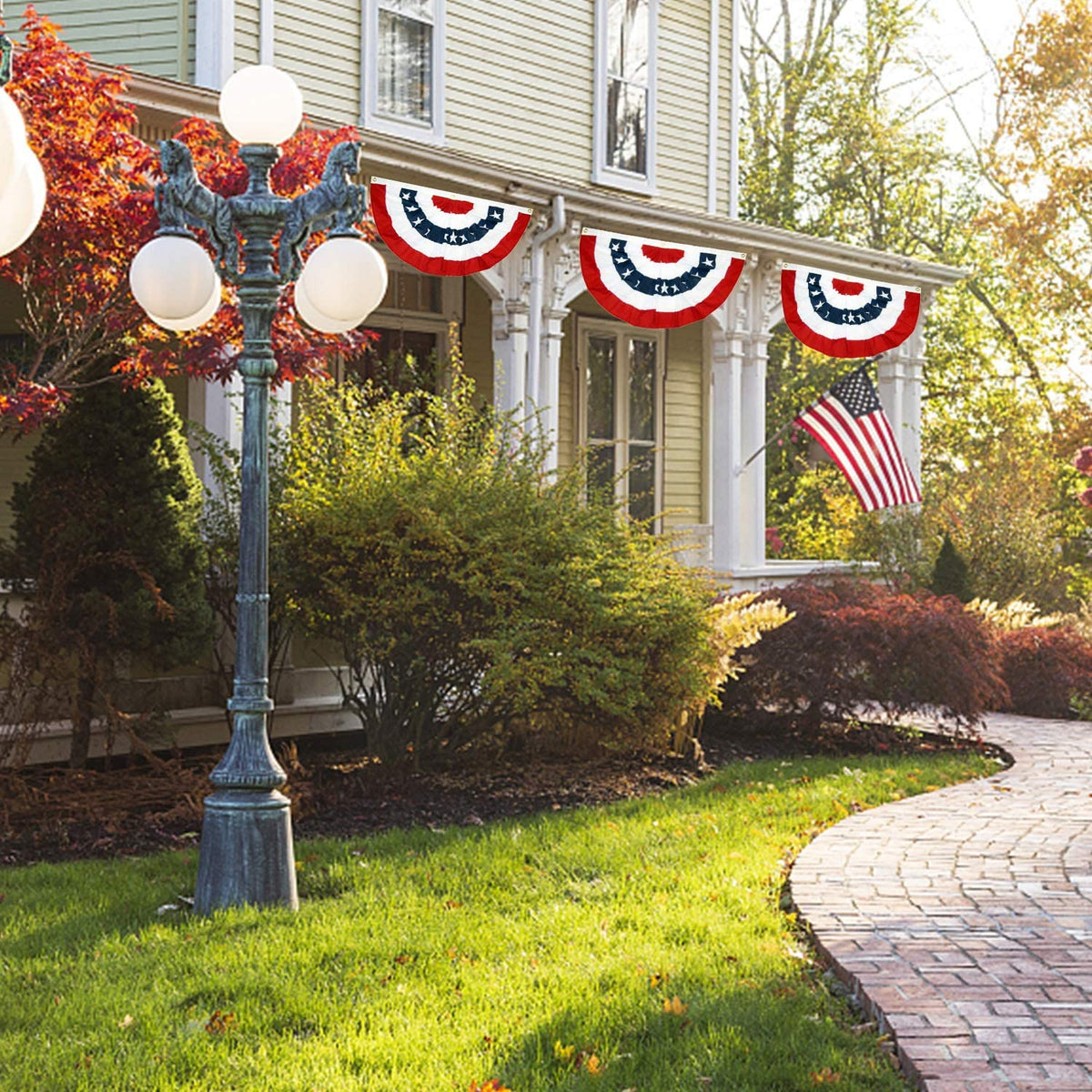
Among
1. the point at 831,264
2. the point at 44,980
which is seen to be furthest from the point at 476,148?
the point at 44,980

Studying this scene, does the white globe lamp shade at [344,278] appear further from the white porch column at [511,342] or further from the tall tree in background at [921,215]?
the tall tree in background at [921,215]

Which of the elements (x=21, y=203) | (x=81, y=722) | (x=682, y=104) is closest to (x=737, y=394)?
(x=682, y=104)

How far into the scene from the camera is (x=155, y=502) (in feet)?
27.3

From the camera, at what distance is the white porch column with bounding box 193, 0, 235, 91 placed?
11938 millimetres

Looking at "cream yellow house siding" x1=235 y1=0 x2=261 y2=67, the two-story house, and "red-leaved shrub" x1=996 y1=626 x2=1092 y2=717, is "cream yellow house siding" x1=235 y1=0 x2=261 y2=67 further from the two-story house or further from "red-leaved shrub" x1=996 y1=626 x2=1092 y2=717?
"red-leaved shrub" x1=996 y1=626 x2=1092 y2=717

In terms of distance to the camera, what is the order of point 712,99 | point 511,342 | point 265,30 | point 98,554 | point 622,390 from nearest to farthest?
point 98,554 → point 265,30 → point 511,342 → point 622,390 → point 712,99

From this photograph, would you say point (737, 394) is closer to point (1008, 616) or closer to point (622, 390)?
point (622, 390)

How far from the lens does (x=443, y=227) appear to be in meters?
11.1

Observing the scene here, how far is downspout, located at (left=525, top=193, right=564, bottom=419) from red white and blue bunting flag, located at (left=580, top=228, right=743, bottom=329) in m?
0.34

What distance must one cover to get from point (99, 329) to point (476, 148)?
702cm

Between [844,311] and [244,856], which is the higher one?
[844,311]

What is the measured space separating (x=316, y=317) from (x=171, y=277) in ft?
2.07

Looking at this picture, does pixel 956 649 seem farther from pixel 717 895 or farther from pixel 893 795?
pixel 717 895

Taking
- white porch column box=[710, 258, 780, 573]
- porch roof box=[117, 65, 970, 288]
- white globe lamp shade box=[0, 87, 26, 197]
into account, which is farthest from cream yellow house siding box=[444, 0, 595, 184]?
white globe lamp shade box=[0, 87, 26, 197]
